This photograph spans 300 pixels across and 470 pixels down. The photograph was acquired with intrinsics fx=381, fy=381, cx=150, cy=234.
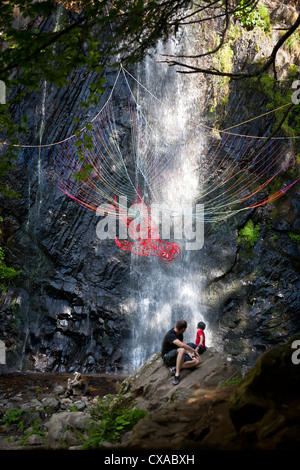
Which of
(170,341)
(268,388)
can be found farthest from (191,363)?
(268,388)

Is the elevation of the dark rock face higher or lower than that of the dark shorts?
higher

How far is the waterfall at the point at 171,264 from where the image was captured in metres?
12.0

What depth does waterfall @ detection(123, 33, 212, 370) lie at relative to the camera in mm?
12023

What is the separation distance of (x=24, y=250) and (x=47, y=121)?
14.9ft

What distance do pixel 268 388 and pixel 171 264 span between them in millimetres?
10174

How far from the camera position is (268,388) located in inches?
113

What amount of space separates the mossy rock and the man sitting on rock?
9.03ft

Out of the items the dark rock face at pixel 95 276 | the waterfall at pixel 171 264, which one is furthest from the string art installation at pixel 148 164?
the dark rock face at pixel 95 276

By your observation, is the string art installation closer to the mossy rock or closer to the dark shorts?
the dark shorts

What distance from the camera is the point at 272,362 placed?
289 centimetres

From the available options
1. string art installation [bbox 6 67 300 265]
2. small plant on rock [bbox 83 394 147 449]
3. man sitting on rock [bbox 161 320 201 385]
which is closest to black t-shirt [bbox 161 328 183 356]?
man sitting on rock [bbox 161 320 201 385]

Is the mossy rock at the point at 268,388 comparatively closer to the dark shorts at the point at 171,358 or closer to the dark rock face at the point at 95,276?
the dark shorts at the point at 171,358

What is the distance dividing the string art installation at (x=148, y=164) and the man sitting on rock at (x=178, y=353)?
7.02m
